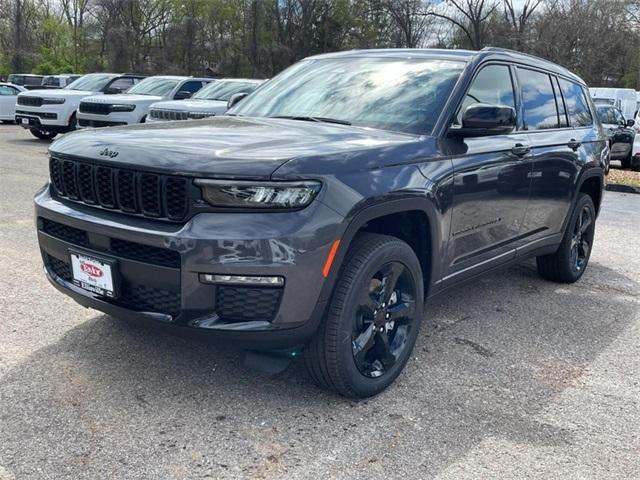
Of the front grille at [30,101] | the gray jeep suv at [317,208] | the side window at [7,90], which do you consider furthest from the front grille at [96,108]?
the gray jeep suv at [317,208]

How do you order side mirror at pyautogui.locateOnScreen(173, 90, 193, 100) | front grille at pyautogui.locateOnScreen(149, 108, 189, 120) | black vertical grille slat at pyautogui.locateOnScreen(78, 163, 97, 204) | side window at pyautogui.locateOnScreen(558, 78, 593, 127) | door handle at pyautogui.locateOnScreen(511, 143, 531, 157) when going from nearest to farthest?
black vertical grille slat at pyautogui.locateOnScreen(78, 163, 97, 204) < door handle at pyautogui.locateOnScreen(511, 143, 531, 157) < side window at pyautogui.locateOnScreen(558, 78, 593, 127) < front grille at pyautogui.locateOnScreen(149, 108, 189, 120) < side mirror at pyautogui.locateOnScreen(173, 90, 193, 100)

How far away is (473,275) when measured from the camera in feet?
13.5

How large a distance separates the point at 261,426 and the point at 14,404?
46.8 inches

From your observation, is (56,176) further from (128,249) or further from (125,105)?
(125,105)

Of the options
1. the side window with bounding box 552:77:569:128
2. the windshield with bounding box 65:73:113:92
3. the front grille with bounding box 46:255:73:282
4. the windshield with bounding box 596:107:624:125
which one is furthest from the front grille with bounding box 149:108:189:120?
the windshield with bounding box 596:107:624:125

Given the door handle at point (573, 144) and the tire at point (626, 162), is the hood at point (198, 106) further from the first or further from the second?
the tire at point (626, 162)

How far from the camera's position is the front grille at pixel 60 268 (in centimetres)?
334

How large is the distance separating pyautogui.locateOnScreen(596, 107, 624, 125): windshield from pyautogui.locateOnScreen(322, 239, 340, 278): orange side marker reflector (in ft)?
51.7

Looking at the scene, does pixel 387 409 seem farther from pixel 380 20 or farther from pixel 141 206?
pixel 380 20

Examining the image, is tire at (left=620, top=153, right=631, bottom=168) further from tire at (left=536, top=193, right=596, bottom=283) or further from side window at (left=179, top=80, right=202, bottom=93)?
tire at (left=536, top=193, right=596, bottom=283)

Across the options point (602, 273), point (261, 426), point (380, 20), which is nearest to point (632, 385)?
point (261, 426)

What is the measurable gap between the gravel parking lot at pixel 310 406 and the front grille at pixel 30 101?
12140mm

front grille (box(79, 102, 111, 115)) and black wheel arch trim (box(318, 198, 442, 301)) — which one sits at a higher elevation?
black wheel arch trim (box(318, 198, 442, 301))

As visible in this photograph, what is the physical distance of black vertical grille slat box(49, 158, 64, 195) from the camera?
11.1 feet
